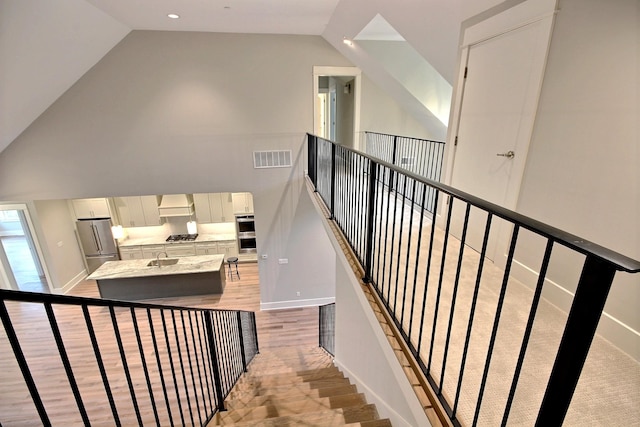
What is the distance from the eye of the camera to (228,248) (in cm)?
883

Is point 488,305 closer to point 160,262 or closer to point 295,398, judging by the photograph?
point 295,398

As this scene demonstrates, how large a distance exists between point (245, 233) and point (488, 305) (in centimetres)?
774

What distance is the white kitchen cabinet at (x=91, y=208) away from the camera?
25.2 feet

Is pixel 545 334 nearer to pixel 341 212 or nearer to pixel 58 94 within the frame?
pixel 341 212

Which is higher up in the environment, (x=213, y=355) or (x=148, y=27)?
(x=148, y=27)

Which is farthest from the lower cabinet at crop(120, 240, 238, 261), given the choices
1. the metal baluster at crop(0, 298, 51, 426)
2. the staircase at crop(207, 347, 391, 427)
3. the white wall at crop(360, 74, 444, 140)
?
the metal baluster at crop(0, 298, 51, 426)

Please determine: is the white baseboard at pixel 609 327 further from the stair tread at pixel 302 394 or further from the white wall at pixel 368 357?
the stair tread at pixel 302 394

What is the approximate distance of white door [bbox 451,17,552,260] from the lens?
6.74 ft

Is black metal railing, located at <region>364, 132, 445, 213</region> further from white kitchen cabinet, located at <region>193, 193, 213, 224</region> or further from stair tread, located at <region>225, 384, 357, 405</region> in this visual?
white kitchen cabinet, located at <region>193, 193, 213, 224</region>

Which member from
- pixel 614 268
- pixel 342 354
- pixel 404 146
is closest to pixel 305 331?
pixel 342 354

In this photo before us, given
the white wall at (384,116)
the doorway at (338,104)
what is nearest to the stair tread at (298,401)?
the doorway at (338,104)

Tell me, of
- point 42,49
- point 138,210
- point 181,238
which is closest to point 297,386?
point 42,49

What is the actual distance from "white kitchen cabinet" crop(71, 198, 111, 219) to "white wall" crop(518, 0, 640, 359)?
9.48 m

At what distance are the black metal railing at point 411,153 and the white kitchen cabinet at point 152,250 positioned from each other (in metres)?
6.49
